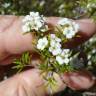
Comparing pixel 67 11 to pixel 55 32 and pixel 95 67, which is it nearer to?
pixel 95 67

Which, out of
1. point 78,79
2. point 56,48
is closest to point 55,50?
point 56,48

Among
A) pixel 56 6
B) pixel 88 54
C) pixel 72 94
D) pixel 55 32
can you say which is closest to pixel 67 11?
pixel 56 6

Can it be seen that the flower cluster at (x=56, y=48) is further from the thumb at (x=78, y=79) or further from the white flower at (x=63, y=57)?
the thumb at (x=78, y=79)

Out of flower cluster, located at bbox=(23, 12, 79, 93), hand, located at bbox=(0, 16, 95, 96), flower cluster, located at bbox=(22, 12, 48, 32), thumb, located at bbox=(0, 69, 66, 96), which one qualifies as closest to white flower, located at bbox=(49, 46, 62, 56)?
flower cluster, located at bbox=(23, 12, 79, 93)

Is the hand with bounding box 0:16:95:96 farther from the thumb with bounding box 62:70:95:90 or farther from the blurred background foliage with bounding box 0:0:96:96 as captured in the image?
the blurred background foliage with bounding box 0:0:96:96

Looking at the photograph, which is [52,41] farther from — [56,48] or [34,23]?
[34,23]

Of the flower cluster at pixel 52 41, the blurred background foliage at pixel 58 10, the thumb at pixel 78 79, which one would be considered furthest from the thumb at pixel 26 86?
the blurred background foliage at pixel 58 10
